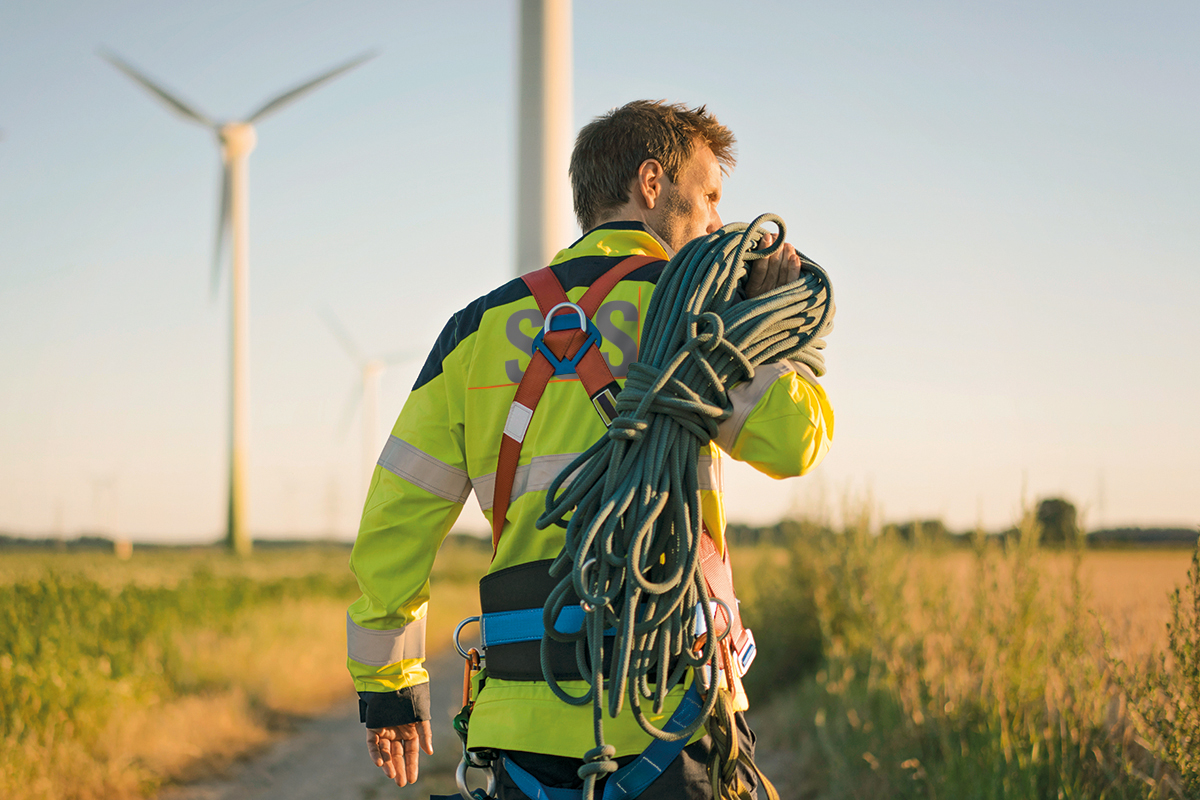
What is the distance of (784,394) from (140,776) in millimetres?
6033

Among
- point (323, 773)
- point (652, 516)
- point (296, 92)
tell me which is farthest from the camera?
point (296, 92)

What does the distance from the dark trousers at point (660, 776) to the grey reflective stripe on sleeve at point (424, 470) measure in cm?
67

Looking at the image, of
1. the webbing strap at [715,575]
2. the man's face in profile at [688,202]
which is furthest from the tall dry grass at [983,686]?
the man's face in profile at [688,202]

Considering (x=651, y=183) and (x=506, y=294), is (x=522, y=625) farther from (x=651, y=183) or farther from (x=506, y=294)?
(x=651, y=183)

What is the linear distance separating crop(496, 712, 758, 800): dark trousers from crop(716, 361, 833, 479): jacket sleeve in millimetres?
652

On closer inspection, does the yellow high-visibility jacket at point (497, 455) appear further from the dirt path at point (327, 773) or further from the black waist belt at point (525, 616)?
the dirt path at point (327, 773)

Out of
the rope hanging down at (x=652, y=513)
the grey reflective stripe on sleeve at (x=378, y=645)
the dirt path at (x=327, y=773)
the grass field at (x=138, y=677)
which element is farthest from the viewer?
the dirt path at (x=327, y=773)

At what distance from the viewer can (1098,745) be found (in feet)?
12.4

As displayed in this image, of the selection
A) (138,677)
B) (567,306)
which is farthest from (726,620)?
(138,677)

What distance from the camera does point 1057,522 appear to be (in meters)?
4.77

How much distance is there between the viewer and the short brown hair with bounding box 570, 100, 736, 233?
7.95 feet

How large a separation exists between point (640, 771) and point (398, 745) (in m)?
0.80

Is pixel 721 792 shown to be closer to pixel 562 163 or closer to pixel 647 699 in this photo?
pixel 647 699

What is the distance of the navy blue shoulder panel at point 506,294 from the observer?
85.1 inches
